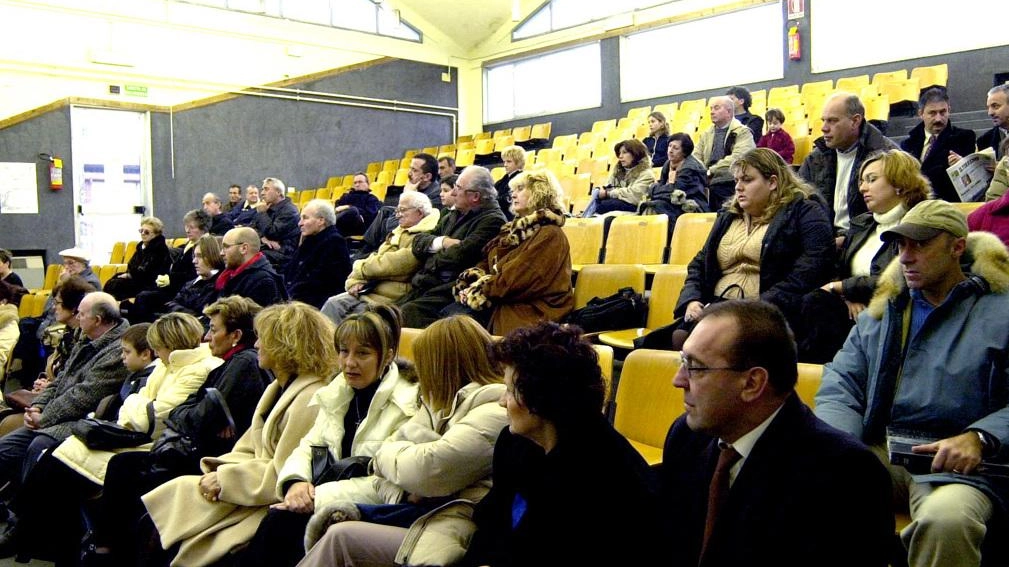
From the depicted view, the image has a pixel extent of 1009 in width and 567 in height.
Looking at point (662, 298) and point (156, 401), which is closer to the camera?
point (156, 401)

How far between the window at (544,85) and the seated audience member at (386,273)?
28.8 ft

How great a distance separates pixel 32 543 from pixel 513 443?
2513 mm

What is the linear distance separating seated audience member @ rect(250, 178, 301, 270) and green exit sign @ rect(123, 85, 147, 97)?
5128mm

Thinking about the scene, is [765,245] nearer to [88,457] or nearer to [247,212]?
[88,457]

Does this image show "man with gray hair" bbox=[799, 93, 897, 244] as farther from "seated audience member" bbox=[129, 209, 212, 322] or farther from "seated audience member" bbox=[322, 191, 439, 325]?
"seated audience member" bbox=[129, 209, 212, 322]

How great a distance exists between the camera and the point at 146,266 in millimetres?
6441

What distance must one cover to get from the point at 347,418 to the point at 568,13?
11.6 metres

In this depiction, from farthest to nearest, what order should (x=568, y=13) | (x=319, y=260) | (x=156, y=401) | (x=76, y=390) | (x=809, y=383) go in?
(x=568, y=13), (x=319, y=260), (x=76, y=390), (x=156, y=401), (x=809, y=383)

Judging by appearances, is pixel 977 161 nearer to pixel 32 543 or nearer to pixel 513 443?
pixel 513 443

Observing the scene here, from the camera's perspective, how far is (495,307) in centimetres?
368

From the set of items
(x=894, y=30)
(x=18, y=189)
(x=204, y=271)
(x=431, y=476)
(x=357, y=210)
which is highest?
(x=894, y=30)

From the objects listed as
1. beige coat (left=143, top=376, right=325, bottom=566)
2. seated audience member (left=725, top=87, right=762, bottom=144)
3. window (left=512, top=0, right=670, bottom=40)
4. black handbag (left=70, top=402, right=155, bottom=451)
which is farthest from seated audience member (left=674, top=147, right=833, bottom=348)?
window (left=512, top=0, right=670, bottom=40)

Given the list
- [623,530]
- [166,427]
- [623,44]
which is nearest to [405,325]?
[166,427]

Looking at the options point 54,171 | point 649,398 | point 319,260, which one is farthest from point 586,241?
point 54,171
